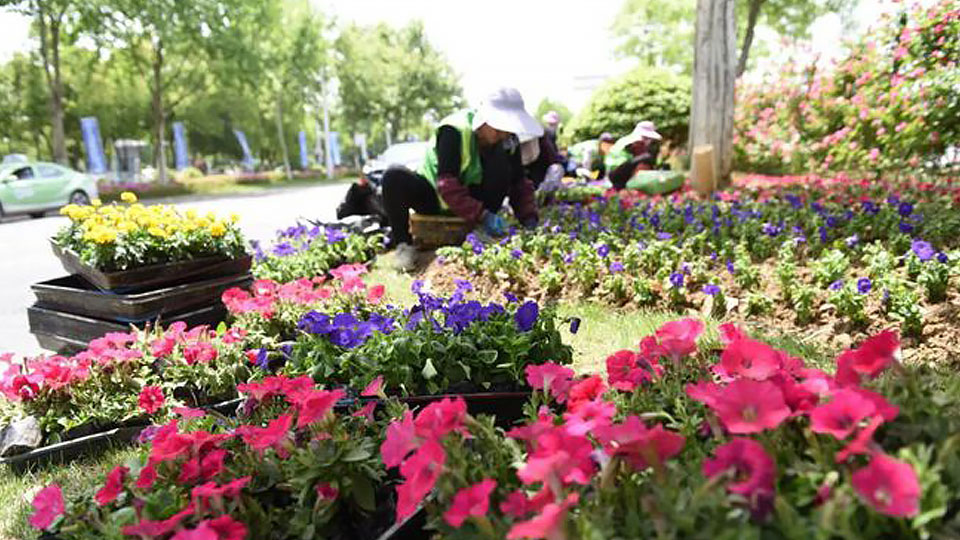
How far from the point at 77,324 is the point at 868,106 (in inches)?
351

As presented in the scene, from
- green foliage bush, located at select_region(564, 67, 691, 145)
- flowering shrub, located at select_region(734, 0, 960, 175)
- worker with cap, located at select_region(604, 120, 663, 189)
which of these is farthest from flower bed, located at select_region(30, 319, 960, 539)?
green foliage bush, located at select_region(564, 67, 691, 145)

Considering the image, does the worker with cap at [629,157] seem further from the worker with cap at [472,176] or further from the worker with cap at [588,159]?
the worker with cap at [472,176]

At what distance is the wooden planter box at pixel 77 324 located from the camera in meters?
2.99

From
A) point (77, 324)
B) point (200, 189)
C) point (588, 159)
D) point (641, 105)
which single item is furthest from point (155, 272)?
point (200, 189)

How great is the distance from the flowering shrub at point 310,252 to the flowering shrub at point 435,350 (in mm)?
2061

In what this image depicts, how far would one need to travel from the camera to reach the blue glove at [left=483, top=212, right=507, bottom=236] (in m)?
4.85

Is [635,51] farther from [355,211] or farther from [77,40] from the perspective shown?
[355,211]

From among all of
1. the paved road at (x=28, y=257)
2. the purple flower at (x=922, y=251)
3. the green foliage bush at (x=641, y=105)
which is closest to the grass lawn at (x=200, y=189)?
the paved road at (x=28, y=257)

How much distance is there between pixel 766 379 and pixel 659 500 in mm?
329

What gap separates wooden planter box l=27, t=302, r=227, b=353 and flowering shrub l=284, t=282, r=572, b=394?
4.27 ft

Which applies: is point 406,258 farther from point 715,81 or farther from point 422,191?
point 715,81

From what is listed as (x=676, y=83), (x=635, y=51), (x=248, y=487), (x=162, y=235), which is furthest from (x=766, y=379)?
(x=635, y=51)

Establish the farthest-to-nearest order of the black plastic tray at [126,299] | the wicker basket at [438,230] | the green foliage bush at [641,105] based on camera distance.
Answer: the green foliage bush at [641,105] < the wicker basket at [438,230] < the black plastic tray at [126,299]

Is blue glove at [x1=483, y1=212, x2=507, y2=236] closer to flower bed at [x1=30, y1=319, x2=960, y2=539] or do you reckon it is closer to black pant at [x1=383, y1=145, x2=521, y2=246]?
black pant at [x1=383, y1=145, x2=521, y2=246]
